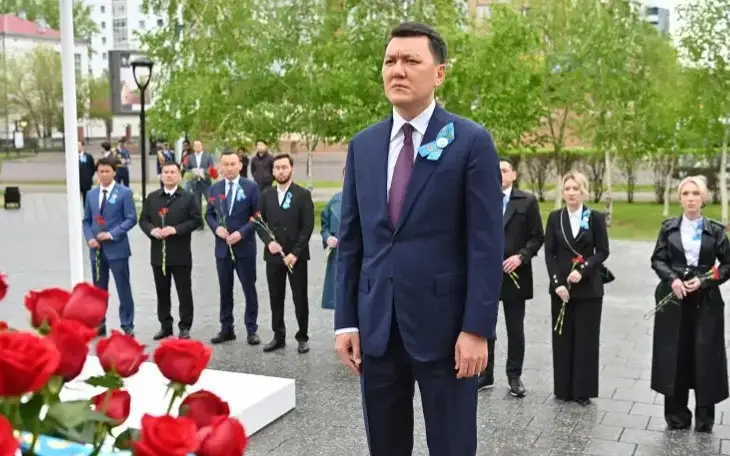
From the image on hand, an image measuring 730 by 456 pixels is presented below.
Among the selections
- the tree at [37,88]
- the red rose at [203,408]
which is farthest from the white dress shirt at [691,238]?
the red rose at [203,408]

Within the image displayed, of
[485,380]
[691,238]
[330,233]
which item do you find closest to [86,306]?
[691,238]

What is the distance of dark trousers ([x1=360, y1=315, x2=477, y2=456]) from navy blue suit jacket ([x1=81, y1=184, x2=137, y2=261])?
19.1 ft

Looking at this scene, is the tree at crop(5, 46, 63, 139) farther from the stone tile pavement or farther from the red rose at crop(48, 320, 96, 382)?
the red rose at crop(48, 320, 96, 382)

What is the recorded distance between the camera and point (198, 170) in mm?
19359

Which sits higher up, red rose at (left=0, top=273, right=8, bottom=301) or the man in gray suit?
red rose at (left=0, top=273, right=8, bottom=301)

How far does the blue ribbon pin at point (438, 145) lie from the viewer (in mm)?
3176

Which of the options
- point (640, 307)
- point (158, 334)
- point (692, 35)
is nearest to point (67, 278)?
point (158, 334)

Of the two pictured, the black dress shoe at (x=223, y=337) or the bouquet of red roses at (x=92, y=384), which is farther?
the black dress shoe at (x=223, y=337)

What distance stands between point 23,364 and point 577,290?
5905 millimetres

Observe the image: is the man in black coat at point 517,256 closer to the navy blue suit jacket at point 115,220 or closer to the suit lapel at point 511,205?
the suit lapel at point 511,205

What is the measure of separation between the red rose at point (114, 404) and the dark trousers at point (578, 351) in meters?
5.59

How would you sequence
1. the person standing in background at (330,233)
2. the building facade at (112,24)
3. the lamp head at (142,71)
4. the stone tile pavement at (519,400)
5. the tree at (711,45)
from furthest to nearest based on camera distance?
1. the building facade at (112,24)
2. the lamp head at (142,71)
3. the tree at (711,45)
4. the person standing in background at (330,233)
5. the stone tile pavement at (519,400)

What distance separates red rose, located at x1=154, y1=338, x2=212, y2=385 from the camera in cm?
132

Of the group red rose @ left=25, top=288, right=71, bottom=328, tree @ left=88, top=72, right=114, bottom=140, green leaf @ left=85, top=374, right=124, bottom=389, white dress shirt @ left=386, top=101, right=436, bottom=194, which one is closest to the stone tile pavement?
white dress shirt @ left=386, top=101, right=436, bottom=194
